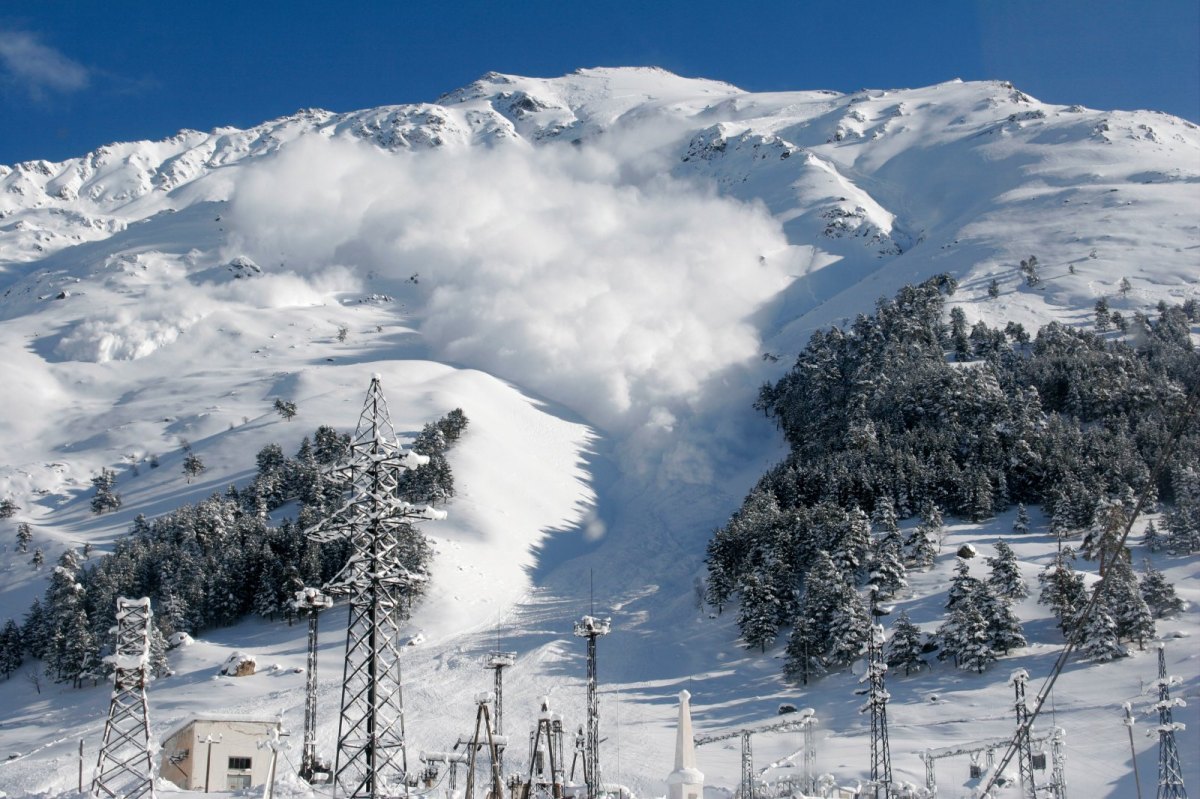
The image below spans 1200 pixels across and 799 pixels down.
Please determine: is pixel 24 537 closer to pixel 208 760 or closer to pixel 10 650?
pixel 10 650

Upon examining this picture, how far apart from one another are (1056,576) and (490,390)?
10375 cm

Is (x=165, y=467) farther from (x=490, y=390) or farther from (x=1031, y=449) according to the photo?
(x=1031, y=449)

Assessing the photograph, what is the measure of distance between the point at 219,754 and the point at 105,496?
9915 centimetres

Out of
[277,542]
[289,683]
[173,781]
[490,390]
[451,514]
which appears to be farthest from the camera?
[490,390]

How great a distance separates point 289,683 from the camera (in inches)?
2864

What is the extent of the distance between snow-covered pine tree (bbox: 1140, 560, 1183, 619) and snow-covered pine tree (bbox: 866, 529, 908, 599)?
51.5 ft

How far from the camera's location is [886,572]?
77.2 meters

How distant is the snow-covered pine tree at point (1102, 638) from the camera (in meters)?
62.7

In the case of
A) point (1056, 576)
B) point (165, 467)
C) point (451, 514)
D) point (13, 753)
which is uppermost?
point (165, 467)

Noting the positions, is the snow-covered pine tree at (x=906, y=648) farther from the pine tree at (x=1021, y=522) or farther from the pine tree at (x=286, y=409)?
the pine tree at (x=286, y=409)

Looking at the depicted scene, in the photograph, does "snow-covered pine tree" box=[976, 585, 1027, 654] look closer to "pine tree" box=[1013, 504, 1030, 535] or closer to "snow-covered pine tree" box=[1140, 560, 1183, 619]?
"snow-covered pine tree" box=[1140, 560, 1183, 619]

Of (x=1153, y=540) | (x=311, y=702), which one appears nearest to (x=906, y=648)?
(x=1153, y=540)

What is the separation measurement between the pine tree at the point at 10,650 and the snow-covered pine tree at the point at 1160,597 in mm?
83853

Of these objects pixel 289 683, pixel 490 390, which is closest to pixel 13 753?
pixel 289 683
